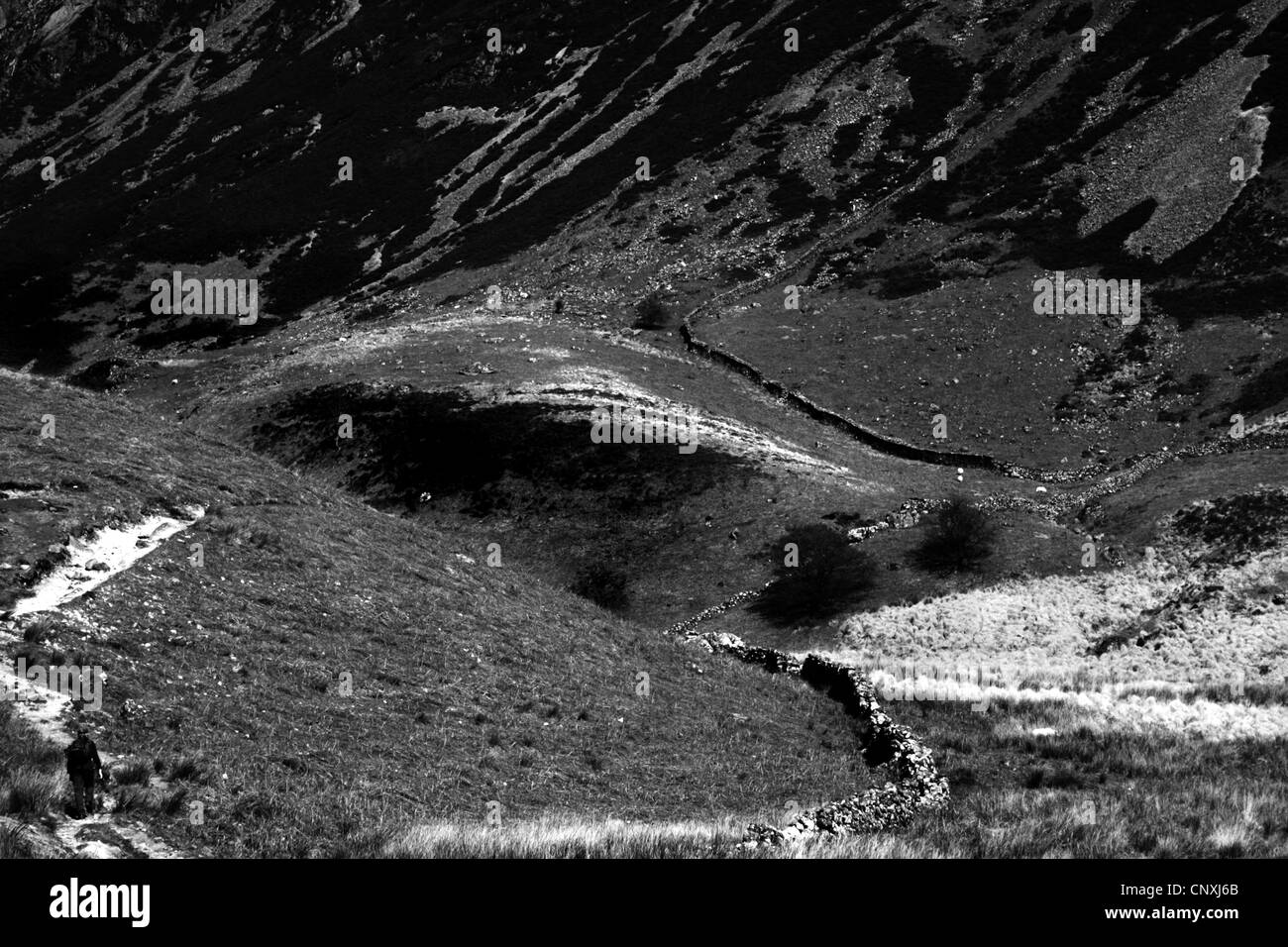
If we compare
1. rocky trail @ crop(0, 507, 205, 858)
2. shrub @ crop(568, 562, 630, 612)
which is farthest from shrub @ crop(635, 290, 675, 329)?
rocky trail @ crop(0, 507, 205, 858)

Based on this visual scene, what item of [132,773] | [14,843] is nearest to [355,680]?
[132,773]

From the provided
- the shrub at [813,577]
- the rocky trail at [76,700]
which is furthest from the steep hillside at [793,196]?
the rocky trail at [76,700]

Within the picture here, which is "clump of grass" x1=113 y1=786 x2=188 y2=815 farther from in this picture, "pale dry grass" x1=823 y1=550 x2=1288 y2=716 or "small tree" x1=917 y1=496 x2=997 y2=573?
"small tree" x1=917 y1=496 x2=997 y2=573

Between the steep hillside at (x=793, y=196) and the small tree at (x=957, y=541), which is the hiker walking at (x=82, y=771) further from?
the steep hillside at (x=793, y=196)

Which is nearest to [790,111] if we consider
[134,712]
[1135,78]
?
[1135,78]

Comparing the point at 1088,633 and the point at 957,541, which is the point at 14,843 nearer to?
the point at 1088,633
